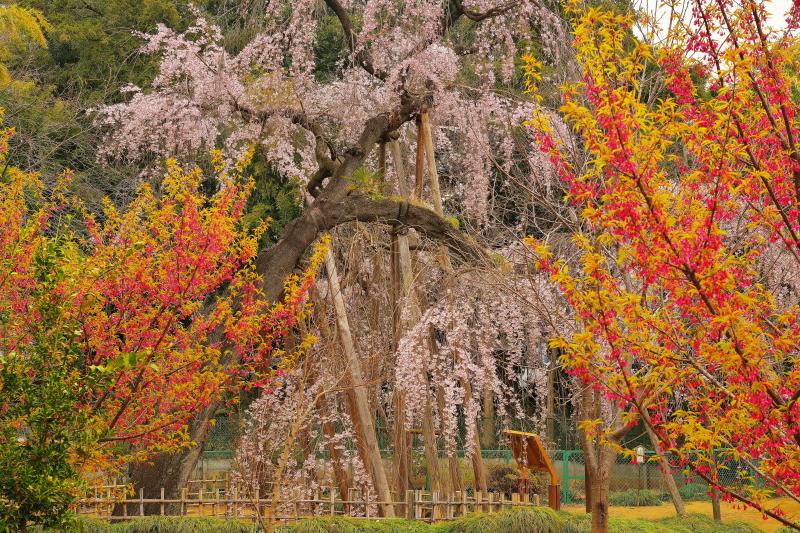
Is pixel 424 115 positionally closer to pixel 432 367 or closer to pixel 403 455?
pixel 432 367

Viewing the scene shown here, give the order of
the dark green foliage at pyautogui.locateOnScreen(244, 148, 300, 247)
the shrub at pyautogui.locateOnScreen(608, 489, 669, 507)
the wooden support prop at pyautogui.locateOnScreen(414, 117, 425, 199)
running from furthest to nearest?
1. the dark green foliage at pyautogui.locateOnScreen(244, 148, 300, 247)
2. the shrub at pyautogui.locateOnScreen(608, 489, 669, 507)
3. the wooden support prop at pyautogui.locateOnScreen(414, 117, 425, 199)

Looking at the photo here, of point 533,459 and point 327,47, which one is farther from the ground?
point 327,47

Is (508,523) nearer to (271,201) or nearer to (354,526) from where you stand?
(354,526)

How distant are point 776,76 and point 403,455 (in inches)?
239

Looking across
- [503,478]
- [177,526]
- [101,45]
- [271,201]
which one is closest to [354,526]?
[177,526]

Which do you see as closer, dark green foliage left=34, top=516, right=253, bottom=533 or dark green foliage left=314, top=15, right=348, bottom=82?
dark green foliage left=34, top=516, right=253, bottom=533

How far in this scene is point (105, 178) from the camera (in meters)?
17.6

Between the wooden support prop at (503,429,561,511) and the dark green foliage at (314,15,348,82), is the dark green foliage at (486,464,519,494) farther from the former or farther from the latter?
the dark green foliage at (314,15,348,82)

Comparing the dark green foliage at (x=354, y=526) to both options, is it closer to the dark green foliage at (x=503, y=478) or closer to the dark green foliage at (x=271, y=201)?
the dark green foliage at (x=503, y=478)

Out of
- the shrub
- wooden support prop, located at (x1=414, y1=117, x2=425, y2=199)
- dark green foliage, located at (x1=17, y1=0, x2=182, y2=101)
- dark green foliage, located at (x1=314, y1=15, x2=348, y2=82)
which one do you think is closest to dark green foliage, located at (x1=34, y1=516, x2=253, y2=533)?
wooden support prop, located at (x1=414, y1=117, x2=425, y2=199)

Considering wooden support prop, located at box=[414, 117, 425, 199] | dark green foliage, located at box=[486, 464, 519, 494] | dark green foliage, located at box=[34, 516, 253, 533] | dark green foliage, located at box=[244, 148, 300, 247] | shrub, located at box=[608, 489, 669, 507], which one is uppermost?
dark green foliage, located at box=[244, 148, 300, 247]

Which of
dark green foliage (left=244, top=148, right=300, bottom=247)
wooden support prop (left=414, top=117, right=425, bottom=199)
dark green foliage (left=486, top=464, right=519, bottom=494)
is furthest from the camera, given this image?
dark green foliage (left=244, top=148, right=300, bottom=247)

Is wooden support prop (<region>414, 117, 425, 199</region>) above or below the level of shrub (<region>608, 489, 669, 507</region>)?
above

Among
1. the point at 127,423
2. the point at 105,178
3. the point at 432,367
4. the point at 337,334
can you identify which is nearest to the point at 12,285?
the point at 127,423
